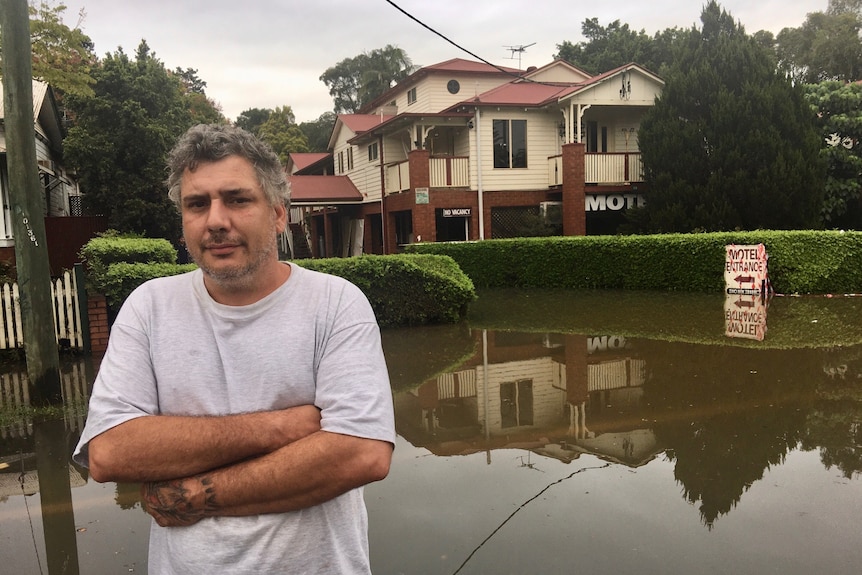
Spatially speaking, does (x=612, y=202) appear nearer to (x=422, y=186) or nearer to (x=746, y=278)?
(x=422, y=186)

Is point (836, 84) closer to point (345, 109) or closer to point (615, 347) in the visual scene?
point (615, 347)

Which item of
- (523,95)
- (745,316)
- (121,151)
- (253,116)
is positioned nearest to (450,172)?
(523,95)

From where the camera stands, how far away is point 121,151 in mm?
20188

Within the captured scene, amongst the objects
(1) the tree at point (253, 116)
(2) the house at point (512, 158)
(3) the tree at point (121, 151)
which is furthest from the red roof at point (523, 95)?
(1) the tree at point (253, 116)

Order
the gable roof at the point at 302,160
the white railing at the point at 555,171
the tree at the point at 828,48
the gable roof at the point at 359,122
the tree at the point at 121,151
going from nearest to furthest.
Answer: the tree at the point at 121,151 → the white railing at the point at 555,171 → the gable roof at the point at 359,122 → the tree at the point at 828,48 → the gable roof at the point at 302,160

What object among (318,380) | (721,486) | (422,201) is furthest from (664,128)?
(318,380)

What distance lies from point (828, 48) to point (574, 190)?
900 inches

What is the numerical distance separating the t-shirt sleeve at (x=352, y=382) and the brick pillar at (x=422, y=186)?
20150 mm

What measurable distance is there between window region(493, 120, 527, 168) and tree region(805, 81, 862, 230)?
8845 millimetres

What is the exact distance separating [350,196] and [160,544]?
26.5 metres

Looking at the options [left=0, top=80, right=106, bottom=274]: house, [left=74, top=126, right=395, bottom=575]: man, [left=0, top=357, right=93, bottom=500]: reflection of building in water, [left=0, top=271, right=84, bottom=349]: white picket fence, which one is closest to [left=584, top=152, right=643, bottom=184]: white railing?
[left=0, top=80, right=106, bottom=274]: house

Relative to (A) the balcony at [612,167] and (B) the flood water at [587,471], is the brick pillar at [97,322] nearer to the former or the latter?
(B) the flood water at [587,471]

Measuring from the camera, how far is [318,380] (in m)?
1.81

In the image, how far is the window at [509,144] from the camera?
23.1 meters
